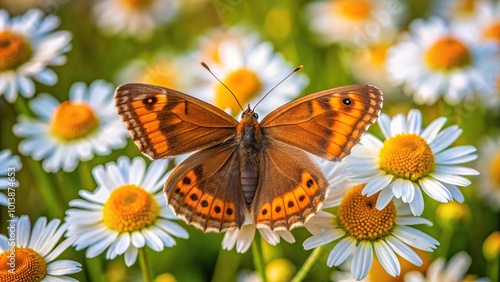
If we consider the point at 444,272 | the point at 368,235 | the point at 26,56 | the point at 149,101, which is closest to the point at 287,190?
the point at 368,235

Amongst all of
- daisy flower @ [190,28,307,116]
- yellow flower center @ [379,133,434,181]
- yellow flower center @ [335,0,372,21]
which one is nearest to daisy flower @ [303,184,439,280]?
yellow flower center @ [379,133,434,181]

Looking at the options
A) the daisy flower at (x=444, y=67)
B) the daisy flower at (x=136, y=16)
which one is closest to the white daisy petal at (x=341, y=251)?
the daisy flower at (x=444, y=67)

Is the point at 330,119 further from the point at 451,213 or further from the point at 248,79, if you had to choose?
the point at 248,79

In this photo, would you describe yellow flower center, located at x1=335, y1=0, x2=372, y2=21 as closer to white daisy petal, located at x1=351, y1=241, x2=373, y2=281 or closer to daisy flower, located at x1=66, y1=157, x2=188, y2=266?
daisy flower, located at x1=66, y1=157, x2=188, y2=266

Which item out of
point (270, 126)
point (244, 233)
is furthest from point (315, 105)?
point (244, 233)

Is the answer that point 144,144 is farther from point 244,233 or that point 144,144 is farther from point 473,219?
point 473,219
